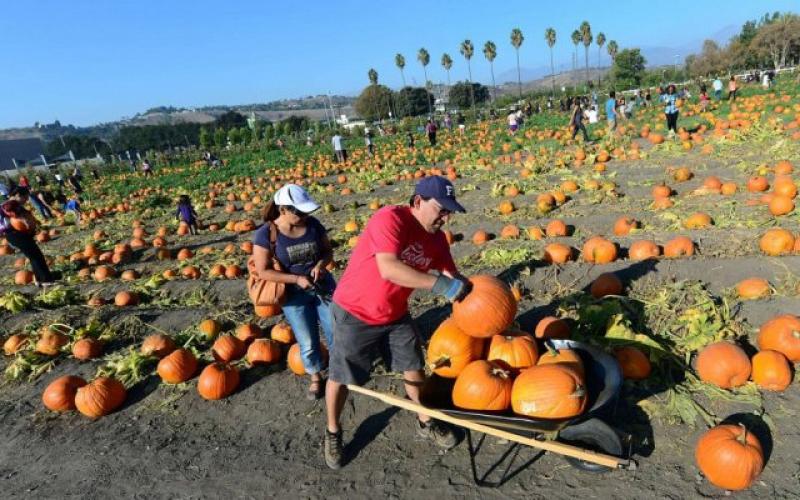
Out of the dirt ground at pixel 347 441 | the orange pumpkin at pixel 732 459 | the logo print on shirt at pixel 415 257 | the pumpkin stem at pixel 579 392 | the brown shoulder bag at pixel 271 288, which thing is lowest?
the dirt ground at pixel 347 441

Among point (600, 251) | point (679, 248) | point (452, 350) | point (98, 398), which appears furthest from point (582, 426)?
point (98, 398)

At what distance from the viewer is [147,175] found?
34781mm

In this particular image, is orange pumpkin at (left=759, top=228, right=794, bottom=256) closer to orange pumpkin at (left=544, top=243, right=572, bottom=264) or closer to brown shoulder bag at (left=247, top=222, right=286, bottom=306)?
orange pumpkin at (left=544, top=243, right=572, bottom=264)

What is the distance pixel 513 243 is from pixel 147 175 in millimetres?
33927

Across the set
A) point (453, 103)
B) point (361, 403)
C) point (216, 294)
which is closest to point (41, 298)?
point (216, 294)

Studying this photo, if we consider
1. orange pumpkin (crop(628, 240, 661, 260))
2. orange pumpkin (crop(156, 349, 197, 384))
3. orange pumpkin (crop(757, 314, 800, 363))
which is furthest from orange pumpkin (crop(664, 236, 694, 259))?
orange pumpkin (crop(156, 349, 197, 384))

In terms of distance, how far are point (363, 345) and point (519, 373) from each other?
1279 millimetres

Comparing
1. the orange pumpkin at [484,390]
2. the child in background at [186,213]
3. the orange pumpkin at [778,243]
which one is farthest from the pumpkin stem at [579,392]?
the child in background at [186,213]

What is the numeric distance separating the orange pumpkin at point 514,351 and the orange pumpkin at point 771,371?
1.94 meters

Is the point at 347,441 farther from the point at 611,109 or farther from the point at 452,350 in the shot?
the point at 611,109

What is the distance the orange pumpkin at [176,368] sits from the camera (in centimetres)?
557

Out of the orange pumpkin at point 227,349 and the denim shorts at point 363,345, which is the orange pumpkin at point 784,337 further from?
the orange pumpkin at point 227,349

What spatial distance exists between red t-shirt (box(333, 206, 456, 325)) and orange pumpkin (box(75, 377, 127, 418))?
11.1 ft

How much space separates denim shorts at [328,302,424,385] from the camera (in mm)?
3682
